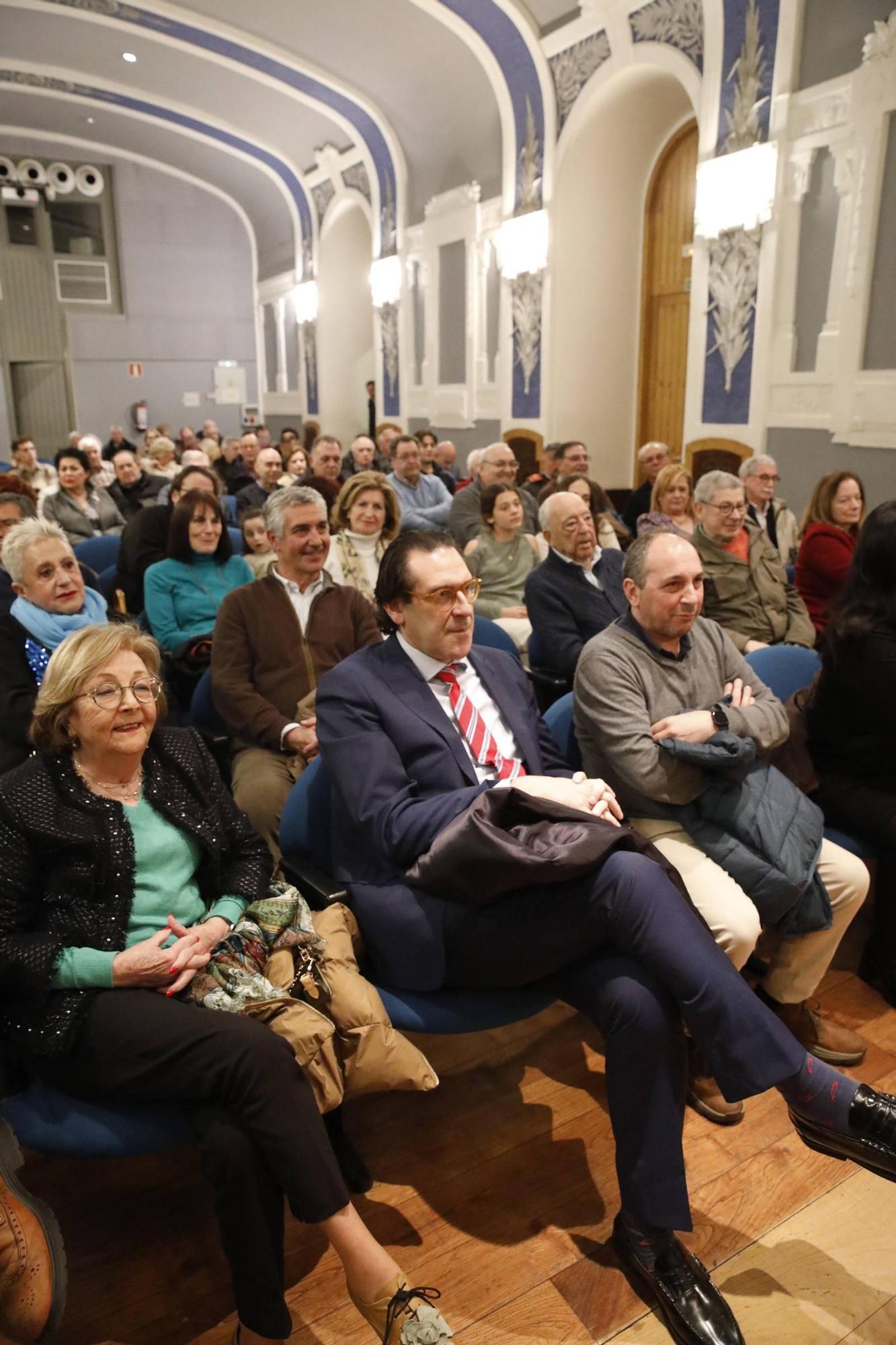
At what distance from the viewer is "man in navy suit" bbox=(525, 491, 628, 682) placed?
10.4ft

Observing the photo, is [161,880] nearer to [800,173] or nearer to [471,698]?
[471,698]

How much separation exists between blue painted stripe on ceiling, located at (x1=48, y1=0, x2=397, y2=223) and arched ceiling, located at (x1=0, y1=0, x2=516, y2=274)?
2 centimetres

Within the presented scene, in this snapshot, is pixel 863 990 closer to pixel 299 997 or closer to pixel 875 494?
pixel 299 997

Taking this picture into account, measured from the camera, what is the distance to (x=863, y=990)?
7.77ft

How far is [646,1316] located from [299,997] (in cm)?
77

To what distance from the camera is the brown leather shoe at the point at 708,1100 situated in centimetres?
193

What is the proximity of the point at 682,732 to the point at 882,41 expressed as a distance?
504 centimetres

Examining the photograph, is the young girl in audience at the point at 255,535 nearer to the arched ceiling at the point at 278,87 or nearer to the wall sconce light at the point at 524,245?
the wall sconce light at the point at 524,245

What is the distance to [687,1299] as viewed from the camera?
1463 mm

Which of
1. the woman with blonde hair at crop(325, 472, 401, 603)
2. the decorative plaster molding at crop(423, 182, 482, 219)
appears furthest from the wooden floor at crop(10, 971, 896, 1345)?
the decorative plaster molding at crop(423, 182, 482, 219)

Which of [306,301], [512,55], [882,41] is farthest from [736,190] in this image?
[306,301]

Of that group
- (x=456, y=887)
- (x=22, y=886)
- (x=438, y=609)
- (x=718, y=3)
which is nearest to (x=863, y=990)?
(x=456, y=887)

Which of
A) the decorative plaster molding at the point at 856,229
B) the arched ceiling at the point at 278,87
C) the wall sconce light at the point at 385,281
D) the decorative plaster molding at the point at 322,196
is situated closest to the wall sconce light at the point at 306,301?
the arched ceiling at the point at 278,87

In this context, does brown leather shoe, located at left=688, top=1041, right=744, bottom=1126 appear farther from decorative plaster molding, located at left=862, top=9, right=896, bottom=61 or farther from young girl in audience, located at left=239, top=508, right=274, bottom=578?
decorative plaster molding, located at left=862, top=9, right=896, bottom=61
